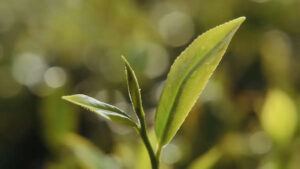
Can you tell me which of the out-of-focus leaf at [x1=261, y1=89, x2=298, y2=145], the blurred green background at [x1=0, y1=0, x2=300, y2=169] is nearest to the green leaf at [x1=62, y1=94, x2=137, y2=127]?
the blurred green background at [x1=0, y1=0, x2=300, y2=169]

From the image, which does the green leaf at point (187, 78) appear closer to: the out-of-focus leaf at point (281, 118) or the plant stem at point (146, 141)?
the plant stem at point (146, 141)

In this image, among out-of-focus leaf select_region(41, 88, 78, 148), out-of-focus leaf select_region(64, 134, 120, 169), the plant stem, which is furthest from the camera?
out-of-focus leaf select_region(41, 88, 78, 148)

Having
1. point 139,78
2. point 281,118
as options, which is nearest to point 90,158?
point 281,118

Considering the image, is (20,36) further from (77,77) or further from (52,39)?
(77,77)

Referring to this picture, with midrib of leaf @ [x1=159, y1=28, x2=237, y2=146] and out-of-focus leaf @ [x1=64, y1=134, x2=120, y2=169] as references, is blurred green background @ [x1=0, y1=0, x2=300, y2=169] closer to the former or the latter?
out-of-focus leaf @ [x1=64, y1=134, x2=120, y2=169]

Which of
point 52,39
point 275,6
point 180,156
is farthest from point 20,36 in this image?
point 180,156

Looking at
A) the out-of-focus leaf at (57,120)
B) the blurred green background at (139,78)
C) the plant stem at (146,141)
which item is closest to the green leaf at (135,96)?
the plant stem at (146,141)
